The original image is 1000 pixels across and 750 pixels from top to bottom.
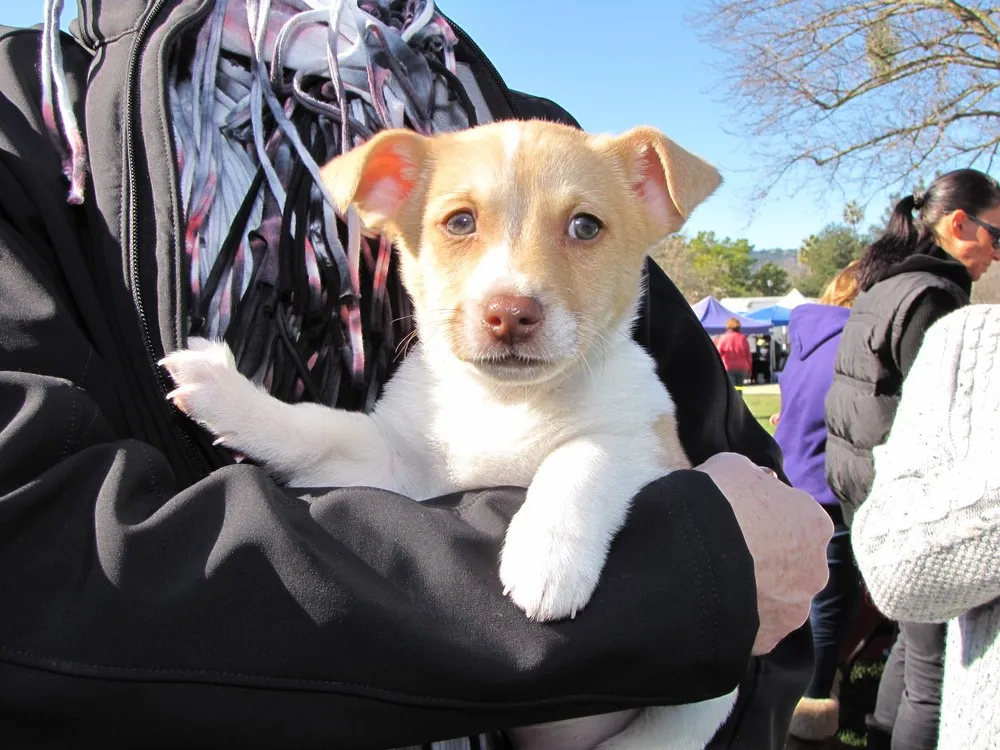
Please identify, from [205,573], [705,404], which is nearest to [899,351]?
[705,404]

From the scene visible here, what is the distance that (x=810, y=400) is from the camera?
491 cm

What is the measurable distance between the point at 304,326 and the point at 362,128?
57 cm

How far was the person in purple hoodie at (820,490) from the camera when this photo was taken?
4660 mm

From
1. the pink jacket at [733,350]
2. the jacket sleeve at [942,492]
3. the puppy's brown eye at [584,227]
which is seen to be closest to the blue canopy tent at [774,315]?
the pink jacket at [733,350]

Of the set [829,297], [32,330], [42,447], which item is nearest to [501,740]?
[42,447]

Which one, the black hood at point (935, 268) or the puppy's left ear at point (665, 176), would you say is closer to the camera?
the puppy's left ear at point (665, 176)

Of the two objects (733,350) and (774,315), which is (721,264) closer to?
(774,315)

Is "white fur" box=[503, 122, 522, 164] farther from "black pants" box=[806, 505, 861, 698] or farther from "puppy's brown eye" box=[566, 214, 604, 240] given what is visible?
"black pants" box=[806, 505, 861, 698]

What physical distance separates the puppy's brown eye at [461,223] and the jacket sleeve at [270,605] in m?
1.05

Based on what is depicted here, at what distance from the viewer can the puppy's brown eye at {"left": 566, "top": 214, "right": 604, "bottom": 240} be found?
2.16 meters

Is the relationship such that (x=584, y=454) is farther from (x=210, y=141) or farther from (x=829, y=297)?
(x=829, y=297)

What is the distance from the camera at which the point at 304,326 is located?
5.61 ft

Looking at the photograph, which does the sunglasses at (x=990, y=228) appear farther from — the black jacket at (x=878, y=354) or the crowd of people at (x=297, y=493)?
the crowd of people at (x=297, y=493)

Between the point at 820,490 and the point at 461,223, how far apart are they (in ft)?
11.3
